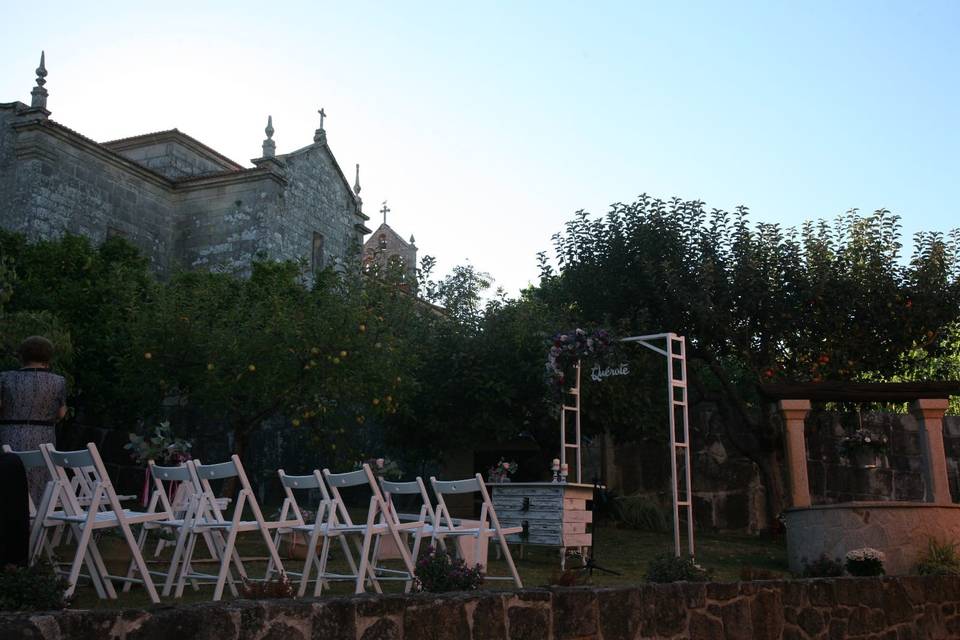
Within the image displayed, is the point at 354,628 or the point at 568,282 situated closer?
the point at 354,628

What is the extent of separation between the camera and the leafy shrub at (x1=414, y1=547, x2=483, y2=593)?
16.2ft

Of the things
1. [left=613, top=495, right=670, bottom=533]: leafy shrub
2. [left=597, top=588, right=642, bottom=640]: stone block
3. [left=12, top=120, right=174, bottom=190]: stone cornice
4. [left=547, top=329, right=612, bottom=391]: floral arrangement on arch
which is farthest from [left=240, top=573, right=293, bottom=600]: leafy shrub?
[left=12, top=120, right=174, bottom=190]: stone cornice

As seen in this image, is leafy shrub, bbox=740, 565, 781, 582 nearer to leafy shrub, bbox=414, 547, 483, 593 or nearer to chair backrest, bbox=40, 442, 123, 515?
leafy shrub, bbox=414, 547, 483, 593

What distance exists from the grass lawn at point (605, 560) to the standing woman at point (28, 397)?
109 centimetres

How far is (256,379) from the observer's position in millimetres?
11344

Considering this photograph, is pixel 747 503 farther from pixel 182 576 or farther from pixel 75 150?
pixel 75 150

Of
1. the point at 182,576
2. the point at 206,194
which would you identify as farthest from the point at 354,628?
the point at 206,194

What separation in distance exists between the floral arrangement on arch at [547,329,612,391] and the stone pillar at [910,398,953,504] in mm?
3492

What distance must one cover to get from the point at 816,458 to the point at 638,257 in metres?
5.01

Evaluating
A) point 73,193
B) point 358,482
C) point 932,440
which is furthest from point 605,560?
point 73,193

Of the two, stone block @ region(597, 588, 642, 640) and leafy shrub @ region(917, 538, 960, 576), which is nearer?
stone block @ region(597, 588, 642, 640)

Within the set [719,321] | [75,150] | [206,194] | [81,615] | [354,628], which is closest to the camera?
[81,615]

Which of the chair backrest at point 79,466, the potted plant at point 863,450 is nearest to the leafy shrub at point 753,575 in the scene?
the chair backrest at point 79,466

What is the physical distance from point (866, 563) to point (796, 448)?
A: 2.10 m
